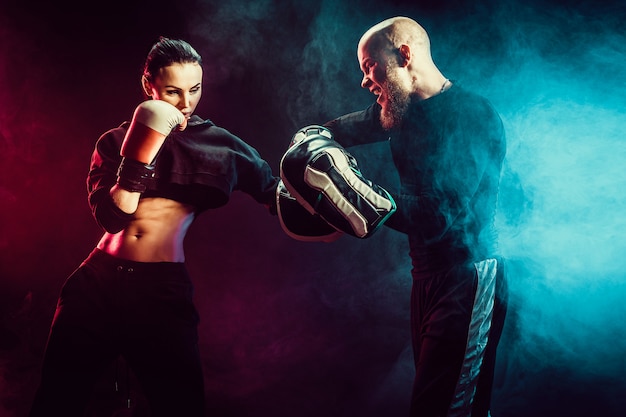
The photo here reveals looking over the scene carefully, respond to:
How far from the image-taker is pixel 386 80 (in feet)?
6.90

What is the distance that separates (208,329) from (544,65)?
98.2 inches

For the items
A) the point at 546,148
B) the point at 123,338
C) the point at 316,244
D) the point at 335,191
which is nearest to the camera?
the point at 335,191

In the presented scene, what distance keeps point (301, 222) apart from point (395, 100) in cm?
71

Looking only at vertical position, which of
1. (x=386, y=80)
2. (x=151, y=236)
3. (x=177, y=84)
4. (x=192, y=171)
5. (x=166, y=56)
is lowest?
(x=151, y=236)

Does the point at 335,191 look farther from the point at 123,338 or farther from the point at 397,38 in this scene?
the point at 123,338

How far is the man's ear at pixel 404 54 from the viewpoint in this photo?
2.08m

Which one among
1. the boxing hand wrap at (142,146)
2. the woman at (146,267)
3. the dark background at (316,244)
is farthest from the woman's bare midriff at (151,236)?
the dark background at (316,244)

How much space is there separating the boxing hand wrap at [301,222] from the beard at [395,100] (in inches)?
22.6

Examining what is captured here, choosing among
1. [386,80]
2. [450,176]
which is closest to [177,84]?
[386,80]

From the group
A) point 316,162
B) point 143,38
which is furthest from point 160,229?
point 143,38

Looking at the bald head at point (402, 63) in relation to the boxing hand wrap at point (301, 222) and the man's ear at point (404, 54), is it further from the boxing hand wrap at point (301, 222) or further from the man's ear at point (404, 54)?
the boxing hand wrap at point (301, 222)

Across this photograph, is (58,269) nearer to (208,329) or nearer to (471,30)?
(208,329)

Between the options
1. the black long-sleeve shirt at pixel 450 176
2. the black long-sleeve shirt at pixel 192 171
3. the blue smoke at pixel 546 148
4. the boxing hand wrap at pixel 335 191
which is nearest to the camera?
the boxing hand wrap at pixel 335 191

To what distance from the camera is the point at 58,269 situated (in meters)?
2.69
